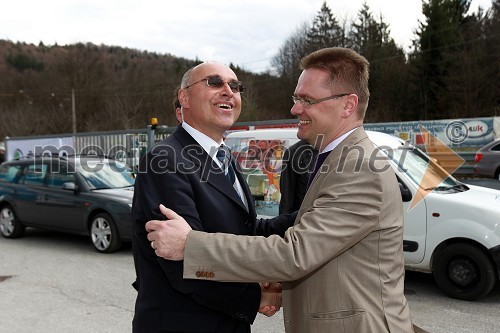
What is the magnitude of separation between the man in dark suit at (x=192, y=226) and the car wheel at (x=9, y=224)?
29.0 ft

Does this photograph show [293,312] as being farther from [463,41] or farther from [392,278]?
[463,41]

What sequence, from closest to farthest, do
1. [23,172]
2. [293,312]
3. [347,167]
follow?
[347,167], [293,312], [23,172]

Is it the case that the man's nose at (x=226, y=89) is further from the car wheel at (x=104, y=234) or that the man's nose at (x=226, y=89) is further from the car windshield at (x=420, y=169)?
the car wheel at (x=104, y=234)

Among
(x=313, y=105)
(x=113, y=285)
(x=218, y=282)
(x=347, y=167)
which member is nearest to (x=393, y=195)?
(x=347, y=167)

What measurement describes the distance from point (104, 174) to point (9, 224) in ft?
7.93

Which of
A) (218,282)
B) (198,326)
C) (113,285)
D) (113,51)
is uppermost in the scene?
(113,51)

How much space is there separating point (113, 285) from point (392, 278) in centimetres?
533

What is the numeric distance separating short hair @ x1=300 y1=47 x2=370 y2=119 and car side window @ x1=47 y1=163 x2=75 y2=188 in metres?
7.97

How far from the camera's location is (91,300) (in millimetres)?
5840

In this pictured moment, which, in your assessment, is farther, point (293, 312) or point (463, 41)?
point (463, 41)

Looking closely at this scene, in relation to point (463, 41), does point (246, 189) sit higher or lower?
lower

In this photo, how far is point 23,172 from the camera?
10.0 meters

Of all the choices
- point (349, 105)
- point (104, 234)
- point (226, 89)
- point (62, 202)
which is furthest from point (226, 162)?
point (62, 202)

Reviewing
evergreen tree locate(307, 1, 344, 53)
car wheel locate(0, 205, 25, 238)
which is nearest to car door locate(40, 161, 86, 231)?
car wheel locate(0, 205, 25, 238)
